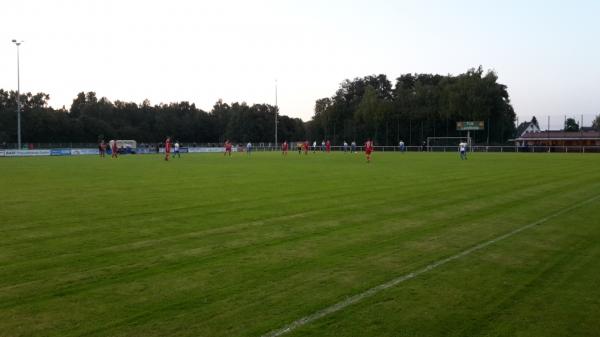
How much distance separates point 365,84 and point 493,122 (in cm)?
4005

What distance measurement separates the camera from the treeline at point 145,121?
93125 millimetres

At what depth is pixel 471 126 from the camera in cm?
8038

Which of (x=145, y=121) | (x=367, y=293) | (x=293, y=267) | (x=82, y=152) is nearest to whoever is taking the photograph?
(x=367, y=293)

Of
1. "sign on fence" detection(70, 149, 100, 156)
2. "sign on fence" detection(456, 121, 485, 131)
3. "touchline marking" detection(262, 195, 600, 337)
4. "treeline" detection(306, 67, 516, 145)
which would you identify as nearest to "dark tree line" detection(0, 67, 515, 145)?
"treeline" detection(306, 67, 516, 145)

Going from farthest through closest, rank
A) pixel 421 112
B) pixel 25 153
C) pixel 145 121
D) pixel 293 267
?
1. pixel 145 121
2. pixel 421 112
3. pixel 25 153
4. pixel 293 267

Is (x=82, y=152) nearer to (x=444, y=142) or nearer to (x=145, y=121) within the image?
(x=145, y=121)

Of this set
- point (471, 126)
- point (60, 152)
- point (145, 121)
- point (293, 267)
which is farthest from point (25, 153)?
point (293, 267)

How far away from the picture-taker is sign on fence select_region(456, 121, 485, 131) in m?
79.7

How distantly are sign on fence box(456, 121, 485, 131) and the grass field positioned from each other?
69497 millimetres

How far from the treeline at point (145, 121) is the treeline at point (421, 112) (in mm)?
14332

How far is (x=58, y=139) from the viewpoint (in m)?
91.7

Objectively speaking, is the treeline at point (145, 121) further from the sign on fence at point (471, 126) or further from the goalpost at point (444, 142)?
the sign on fence at point (471, 126)

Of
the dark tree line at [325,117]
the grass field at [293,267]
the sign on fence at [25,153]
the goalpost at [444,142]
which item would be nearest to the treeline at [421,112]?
the dark tree line at [325,117]

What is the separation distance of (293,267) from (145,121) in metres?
116
